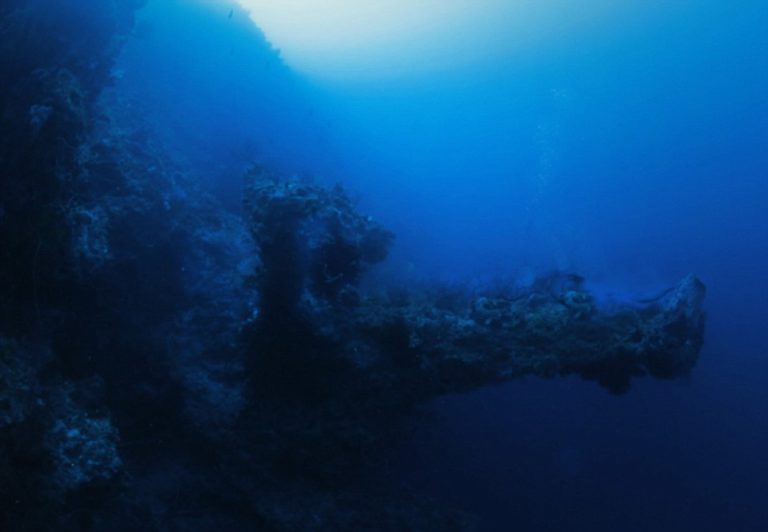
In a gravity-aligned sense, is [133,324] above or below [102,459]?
above

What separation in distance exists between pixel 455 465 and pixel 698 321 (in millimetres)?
3726

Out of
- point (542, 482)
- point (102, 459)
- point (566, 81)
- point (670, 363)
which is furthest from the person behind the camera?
point (566, 81)

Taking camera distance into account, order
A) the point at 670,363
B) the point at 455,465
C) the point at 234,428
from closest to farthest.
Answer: the point at 670,363 < the point at 234,428 < the point at 455,465

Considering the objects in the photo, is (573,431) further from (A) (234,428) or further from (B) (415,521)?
(A) (234,428)

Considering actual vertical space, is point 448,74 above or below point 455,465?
above

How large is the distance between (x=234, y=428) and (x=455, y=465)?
3.41 meters

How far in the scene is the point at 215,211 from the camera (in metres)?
5.94

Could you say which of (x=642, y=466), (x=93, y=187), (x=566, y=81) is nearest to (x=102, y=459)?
(x=93, y=187)

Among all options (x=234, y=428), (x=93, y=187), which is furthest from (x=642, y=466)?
(x=93, y=187)

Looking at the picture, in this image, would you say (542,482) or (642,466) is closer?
(542,482)

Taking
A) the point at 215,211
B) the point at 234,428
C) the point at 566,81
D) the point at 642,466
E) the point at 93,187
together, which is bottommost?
the point at 234,428

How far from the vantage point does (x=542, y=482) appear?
23.8ft

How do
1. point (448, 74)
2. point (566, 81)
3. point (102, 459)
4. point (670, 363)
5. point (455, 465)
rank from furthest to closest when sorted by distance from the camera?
point (566, 81) < point (448, 74) < point (455, 465) < point (670, 363) < point (102, 459)

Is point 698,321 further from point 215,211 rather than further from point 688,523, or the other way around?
point 215,211
